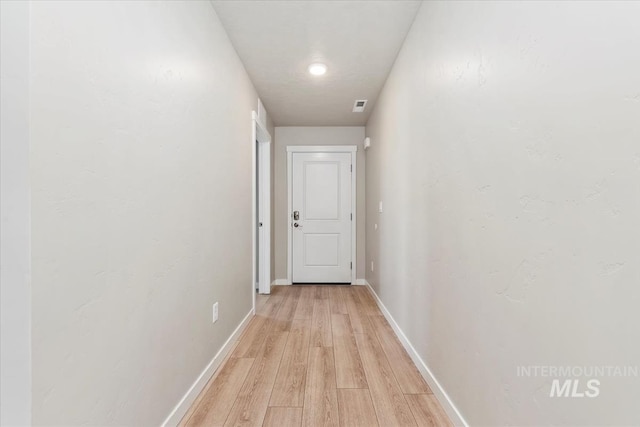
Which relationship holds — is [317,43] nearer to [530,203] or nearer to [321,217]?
[530,203]

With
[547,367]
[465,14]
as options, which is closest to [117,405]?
[547,367]

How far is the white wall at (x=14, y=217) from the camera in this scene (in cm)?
78

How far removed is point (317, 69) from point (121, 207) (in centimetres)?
232

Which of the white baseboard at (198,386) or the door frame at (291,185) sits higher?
the door frame at (291,185)

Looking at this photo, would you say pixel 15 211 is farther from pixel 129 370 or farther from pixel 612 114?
pixel 612 114

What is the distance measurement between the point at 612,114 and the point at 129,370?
1641mm

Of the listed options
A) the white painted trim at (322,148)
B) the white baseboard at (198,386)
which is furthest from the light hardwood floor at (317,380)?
the white painted trim at (322,148)

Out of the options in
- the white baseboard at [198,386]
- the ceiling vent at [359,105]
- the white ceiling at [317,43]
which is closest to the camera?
the white baseboard at [198,386]

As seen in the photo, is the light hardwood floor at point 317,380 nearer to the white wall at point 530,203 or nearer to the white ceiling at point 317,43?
the white wall at point 530,203

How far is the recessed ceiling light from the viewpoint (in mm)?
2906

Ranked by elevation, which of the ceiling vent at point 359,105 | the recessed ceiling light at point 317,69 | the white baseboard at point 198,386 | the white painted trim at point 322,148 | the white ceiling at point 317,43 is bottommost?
the white baseboard at point 198,386

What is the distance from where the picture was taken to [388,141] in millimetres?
3166

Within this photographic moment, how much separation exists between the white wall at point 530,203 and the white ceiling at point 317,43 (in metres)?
0.46

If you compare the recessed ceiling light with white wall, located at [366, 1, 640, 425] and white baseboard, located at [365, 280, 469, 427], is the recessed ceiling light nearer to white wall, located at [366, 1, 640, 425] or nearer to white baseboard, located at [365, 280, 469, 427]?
white wall, located at [366, 1, 640, 425]
